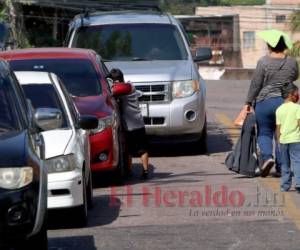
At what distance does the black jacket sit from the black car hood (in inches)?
229

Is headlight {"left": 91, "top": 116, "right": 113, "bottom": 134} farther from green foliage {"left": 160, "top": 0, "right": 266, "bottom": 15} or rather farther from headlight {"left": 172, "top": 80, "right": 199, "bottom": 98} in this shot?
green foliage {"left": 160, "top": 0, "right": 266, "bottom": 15}

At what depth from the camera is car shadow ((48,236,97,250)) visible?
9648mm

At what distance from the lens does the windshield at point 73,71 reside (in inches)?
566

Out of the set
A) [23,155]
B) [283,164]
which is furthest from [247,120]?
[23,155]

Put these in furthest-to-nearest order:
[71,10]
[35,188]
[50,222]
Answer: [71,10], [50,222], [35,188]

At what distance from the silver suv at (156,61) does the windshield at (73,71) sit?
2085mm

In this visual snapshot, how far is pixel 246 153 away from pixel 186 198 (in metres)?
1.64

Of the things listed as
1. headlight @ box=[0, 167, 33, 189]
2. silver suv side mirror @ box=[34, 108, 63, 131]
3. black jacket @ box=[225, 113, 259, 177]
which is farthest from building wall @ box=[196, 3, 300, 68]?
headlight @ box=[0, 167, 33, 189]

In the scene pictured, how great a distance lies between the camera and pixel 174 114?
1661 cm

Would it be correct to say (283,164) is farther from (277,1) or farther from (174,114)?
(277,1)

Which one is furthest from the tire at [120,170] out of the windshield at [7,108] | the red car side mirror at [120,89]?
the windshield at [7,108]

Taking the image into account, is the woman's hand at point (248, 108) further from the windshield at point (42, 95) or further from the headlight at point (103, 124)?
the windshield at point (42, 95)

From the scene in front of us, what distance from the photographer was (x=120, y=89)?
14117mm

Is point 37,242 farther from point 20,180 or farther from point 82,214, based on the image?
point 82,214
